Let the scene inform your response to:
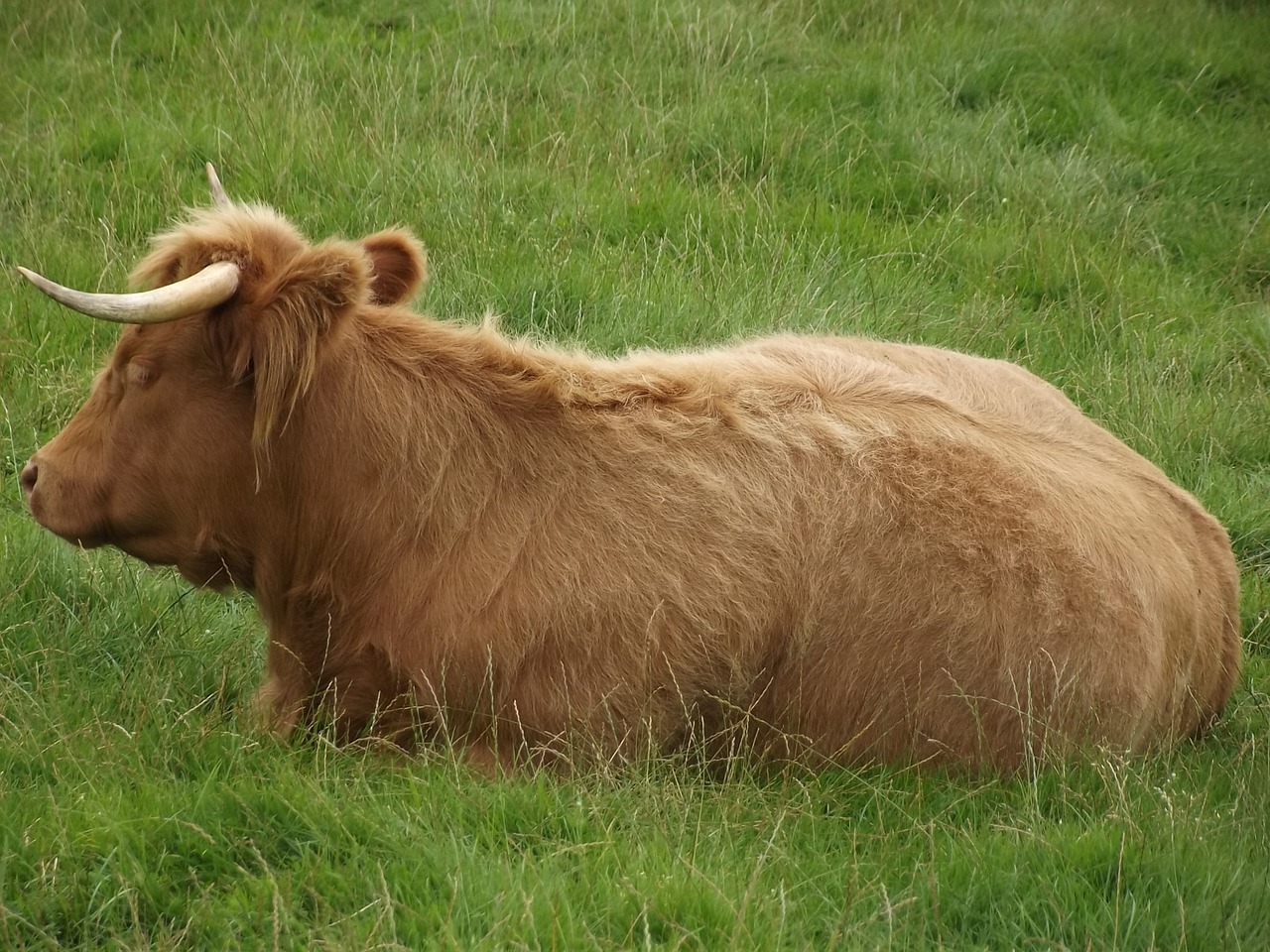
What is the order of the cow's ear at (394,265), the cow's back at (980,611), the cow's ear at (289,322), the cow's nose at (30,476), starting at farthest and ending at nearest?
the cow's ear at (394,265), the cow's nose at (30,476), the cow's back at (980,611), the cow's ear at (289,322)

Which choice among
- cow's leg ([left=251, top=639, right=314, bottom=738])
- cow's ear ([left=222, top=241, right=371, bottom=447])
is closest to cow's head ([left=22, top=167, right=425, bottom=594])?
cow's ear ([left=222, top=241, right=371, bottom=447])

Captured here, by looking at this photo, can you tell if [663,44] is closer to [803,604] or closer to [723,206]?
[723,206]

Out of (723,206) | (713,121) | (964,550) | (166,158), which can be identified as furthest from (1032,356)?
(166,158)

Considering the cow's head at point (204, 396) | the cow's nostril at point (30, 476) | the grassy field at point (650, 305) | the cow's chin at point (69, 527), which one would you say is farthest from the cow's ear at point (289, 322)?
the grassy field at point (650, 305)

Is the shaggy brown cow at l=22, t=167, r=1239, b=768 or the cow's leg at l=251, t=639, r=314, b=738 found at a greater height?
the shaggy brown cow at l=22, t=167, r=1239, b=768

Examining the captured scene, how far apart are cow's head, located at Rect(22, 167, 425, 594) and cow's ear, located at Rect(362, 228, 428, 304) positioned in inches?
12.0

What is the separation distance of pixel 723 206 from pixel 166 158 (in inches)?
131

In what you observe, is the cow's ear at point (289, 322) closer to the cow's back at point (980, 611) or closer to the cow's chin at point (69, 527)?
the cow's chin at point (69, 527)

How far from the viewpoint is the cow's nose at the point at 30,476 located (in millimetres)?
4453

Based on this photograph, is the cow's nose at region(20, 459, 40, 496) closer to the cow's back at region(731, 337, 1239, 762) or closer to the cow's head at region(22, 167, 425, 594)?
the cow's head at region(22, 167, 425, 594)

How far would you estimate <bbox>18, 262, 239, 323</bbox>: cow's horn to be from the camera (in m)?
3.70

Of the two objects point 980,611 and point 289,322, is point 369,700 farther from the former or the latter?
point 980,611

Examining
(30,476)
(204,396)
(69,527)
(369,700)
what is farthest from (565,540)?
(30,476)

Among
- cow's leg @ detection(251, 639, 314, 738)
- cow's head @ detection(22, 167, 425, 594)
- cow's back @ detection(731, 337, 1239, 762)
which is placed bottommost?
cow's leg @ detection(251, 639, 314, 738)
